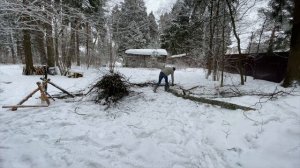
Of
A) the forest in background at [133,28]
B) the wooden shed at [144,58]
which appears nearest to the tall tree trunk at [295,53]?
the forest in background at [133,28]

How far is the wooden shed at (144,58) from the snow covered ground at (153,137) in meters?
22.8

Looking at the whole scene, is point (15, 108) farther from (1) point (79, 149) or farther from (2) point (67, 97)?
(1) point (79, 149)

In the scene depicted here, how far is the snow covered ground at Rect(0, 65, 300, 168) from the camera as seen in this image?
10.0 ft

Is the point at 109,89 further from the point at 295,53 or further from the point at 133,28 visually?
the point at 295,53

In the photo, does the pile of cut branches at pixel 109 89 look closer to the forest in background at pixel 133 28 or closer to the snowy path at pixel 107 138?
the snowy path at pixel 107 138

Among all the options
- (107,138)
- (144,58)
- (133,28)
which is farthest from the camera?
(144,58)

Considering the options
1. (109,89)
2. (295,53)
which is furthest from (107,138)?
(295,53)

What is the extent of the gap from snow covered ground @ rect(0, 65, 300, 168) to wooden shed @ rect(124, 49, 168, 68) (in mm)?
22763

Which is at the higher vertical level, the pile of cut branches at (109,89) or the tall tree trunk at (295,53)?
the tall tree trunk at (295,53)

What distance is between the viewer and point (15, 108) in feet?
18.0

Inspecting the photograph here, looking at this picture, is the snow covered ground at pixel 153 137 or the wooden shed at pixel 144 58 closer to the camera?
the snow covered ground at pixel 153 137

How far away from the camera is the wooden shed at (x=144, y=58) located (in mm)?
28023

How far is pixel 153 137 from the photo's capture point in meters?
3.98

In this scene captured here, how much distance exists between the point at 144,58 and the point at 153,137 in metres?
26.1
